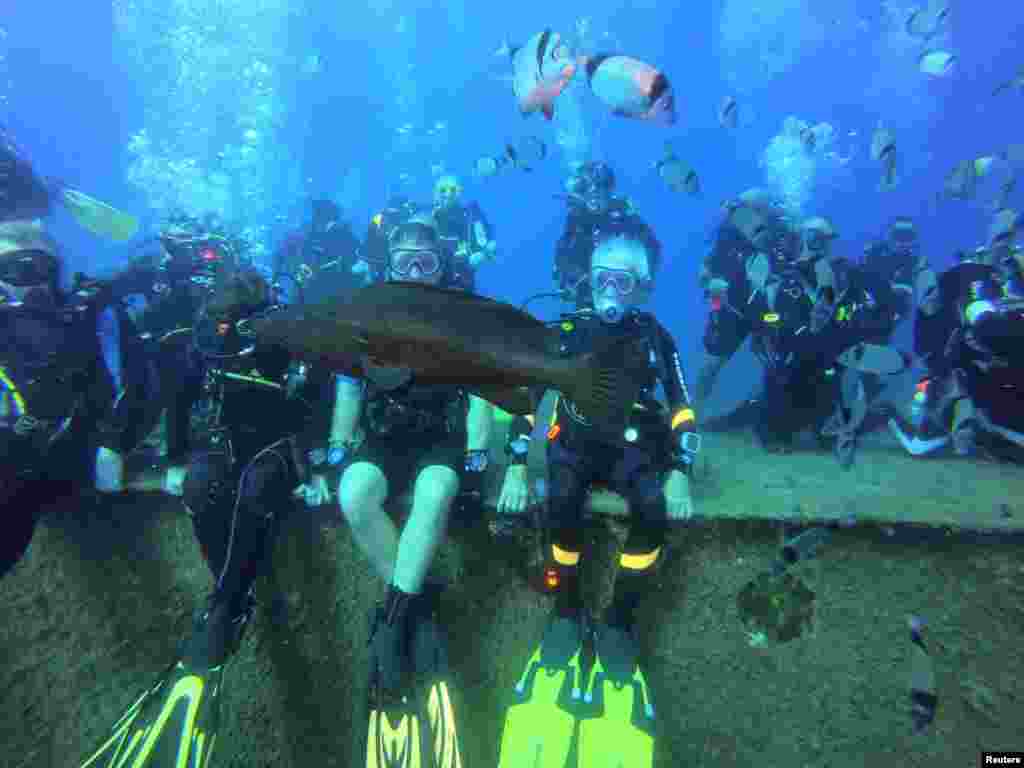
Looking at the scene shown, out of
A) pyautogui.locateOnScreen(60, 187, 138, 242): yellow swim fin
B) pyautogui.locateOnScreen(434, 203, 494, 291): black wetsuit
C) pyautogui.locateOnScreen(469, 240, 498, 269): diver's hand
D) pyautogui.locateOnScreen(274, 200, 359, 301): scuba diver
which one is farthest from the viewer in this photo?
pyautogui.locateOnScreen(274, 200, 359, 301): scuba diver

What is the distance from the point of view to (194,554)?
3191mm

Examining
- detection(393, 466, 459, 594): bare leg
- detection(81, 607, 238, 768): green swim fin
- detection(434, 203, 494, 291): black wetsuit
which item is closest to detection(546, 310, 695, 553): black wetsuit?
detection(393, 466, 459, 594): bare leg

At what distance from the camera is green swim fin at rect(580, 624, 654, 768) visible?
8.13 feet

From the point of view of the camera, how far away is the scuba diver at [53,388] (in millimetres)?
2879

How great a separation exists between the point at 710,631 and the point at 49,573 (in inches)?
155

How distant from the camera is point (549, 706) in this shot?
262 centimetres

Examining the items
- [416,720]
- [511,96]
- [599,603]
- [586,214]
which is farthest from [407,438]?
[511,96]

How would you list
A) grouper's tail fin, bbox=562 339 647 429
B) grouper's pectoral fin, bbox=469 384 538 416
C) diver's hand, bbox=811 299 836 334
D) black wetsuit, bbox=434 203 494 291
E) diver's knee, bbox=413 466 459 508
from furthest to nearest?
black wetsuit, bbox=434 203 494 291, diver's hand, bbox=811 299 836 334, diver's knee, bbox=413 466 459 508, grouper's tail fin, bbox=562 339 647 429, grouper's pectoral fin, bbox=469 384 538 416

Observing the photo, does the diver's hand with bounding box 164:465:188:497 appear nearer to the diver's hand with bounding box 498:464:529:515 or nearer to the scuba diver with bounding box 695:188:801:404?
the diver's hand with bounding box 498:464:529:515

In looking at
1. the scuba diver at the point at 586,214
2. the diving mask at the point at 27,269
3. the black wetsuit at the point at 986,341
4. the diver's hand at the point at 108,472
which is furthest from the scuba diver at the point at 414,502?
the scuba diver at the point at 586,214

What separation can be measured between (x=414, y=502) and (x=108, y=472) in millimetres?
1858

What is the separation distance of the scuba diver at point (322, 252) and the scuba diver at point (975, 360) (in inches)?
318

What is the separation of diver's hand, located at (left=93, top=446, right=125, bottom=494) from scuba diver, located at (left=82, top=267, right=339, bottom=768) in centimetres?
42

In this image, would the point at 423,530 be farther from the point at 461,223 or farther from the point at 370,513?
the point at 461,223
